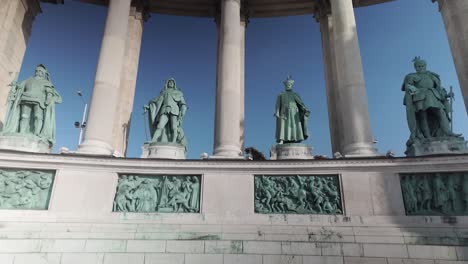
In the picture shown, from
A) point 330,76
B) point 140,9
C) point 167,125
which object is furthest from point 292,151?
point 140,9

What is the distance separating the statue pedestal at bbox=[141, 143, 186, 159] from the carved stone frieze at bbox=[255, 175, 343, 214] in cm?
497

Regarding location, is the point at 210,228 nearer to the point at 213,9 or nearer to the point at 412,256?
the point at 412,256

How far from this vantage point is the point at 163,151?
64.1 ft

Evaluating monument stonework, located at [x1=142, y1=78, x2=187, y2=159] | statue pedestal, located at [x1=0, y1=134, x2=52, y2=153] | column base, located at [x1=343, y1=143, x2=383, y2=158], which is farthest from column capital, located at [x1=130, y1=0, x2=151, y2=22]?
column base, located at [x1=343, y1=143, x2=383, y2=158]

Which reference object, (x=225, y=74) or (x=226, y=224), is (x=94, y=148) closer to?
(x=226, y=224)

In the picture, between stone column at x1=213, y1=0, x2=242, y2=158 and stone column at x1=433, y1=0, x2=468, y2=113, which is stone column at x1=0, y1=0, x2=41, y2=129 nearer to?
stone column at x1=213, y1=0, x2=242, y2=158

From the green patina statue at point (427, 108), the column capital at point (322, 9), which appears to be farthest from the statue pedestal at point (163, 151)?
the column capital at point (322, 9)

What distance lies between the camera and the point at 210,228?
52.4ft

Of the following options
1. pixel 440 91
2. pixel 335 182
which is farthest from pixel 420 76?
pixel 335 182

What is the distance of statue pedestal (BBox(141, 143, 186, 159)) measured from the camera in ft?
63.9

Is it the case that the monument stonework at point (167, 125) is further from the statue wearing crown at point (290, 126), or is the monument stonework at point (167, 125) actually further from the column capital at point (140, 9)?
the column capital at point (140, 9)

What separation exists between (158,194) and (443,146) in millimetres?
15056

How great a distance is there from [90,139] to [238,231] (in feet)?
34.1

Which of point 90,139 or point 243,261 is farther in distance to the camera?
point 90,139
